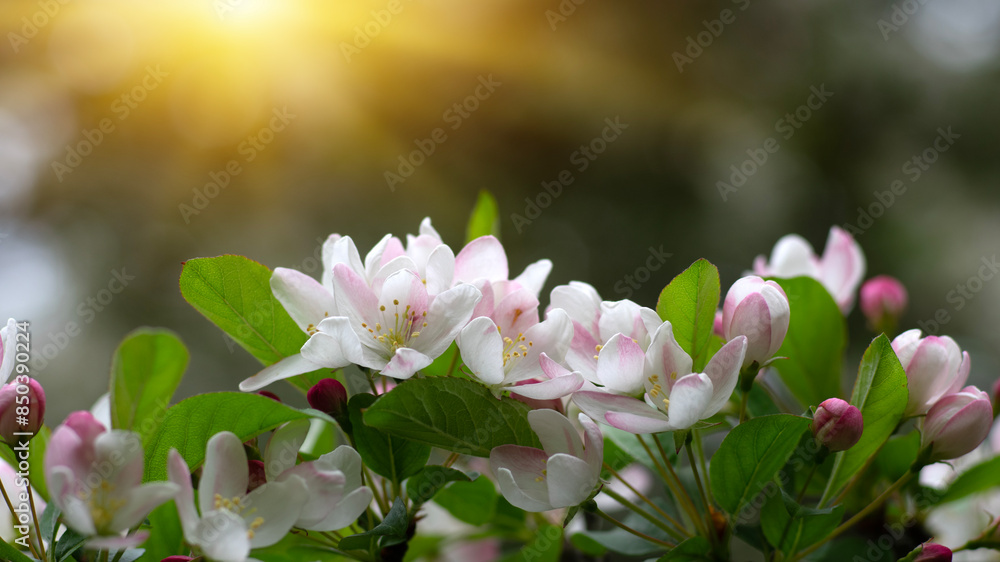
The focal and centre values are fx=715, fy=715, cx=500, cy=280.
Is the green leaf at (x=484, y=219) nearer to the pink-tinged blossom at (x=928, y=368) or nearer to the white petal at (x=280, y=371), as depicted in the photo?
the white petal at (x=280, y=371)

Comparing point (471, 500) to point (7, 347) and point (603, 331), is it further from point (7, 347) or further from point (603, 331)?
point (7, 347)

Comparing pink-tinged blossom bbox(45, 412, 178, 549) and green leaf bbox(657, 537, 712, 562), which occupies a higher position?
green leaf bbox(657, 537, 712, 562)

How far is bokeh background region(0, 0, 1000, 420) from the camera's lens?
10.7 ft

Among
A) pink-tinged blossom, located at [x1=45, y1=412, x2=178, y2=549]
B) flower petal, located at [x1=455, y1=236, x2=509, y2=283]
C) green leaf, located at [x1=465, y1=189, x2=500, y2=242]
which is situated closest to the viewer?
pink-tinged blossom, located at [x1=45, y1=412, x2=178, y2=549]

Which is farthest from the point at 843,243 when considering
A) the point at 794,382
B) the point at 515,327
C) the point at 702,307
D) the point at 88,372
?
the point at 88,372

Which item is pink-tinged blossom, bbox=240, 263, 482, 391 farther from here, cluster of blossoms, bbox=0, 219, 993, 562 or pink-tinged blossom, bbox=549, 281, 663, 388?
pink-tinged blossom, bbox=549, 281, 663, 388

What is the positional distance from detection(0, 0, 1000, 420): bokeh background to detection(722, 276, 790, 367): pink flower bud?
255 cm

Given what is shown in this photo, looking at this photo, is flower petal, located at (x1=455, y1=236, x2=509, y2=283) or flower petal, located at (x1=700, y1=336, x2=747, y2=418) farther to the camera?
flower petal, located at (x1=455, y1=236, x2=509, y2=283)

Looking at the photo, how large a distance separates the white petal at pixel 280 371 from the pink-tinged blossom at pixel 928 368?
1.79 feet

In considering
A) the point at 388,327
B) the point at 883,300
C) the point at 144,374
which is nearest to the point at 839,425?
the point at 388,327

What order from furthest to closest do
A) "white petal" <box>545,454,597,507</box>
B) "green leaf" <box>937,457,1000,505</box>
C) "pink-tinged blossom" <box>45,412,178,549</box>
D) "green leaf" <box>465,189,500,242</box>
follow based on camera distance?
1. "green leaf" <box>465,189,500,242</box>
2. "green leaf" <box>937,457,1000,505</box>
3. "white petal" <box>545,454,597,507</box>
4. "pink-tinged blossom" <box>45,412,178,549</box>

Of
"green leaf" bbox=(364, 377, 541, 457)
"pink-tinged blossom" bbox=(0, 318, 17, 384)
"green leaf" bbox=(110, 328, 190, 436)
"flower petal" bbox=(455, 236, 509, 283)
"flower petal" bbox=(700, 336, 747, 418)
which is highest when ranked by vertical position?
"flower petal" bbox=(700, 336, 747, 418)

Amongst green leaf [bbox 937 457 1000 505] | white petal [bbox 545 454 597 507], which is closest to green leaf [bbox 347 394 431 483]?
white petal [bbox 545 454 597 507]

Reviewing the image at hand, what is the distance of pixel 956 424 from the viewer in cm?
66
